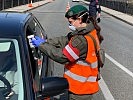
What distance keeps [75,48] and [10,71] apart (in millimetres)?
716

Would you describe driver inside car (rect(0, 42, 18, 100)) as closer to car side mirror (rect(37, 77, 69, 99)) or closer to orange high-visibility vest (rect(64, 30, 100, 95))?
car side mirror (rect(37, 77, 69, 99))

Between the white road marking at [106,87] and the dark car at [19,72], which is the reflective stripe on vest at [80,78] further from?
the white road marking at [106,87]

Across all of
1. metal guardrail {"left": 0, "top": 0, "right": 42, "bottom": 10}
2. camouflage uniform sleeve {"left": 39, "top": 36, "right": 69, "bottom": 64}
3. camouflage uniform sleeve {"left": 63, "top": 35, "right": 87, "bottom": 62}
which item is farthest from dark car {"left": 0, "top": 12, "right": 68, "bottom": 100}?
metal guardrail {"left": 0, "top": 0, "right": 42, "bottom": 10}

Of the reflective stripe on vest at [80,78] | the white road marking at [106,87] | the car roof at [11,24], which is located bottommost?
the white road marking at [106,87]

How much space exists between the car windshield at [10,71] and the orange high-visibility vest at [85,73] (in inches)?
29.3

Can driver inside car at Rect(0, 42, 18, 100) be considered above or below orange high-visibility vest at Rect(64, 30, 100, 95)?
above

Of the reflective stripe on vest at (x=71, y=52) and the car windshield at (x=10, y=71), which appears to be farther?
the reflective stripe on vest at (x=71, y=52)

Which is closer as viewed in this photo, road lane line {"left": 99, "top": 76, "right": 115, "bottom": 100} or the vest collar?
the vest collar

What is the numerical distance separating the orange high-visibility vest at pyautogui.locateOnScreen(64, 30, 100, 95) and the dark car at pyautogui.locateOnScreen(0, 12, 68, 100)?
43cm

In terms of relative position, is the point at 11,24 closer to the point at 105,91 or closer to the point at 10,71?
the point at 10,71

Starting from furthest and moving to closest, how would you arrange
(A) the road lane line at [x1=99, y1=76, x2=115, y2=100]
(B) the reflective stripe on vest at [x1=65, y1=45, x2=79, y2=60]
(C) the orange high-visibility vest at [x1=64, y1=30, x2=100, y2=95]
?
1. (A) the road lane line at [x1=99, y1=76, x2=115, y2=100]
2. (C) the orange high-visibility vest at [x1=64, y1=30, x2=100, y2=95]
3. (B) the reflective stripe on vest at [x1=65, y1=45, x2=79, y2=60]

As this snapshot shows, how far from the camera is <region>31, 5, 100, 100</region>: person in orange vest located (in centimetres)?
398

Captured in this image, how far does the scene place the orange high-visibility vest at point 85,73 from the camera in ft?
13.4

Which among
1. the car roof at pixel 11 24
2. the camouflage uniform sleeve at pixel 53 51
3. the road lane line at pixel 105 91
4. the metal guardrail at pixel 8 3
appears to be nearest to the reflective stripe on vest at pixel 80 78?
the camouflage uniform sleeve at pixel 53 51
